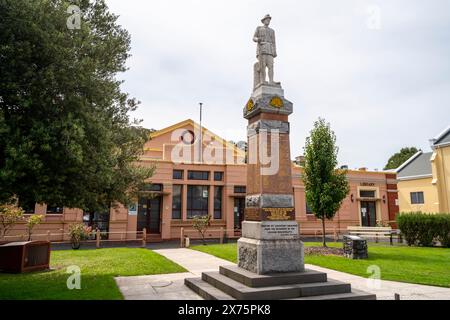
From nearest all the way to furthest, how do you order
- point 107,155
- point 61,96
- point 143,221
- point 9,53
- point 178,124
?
1. point 9,53
2. point 61,96
3. point 107,155
4. point 143,221
5. point 178,124

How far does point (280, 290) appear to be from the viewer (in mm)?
6406

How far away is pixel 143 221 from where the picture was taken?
22.9 m

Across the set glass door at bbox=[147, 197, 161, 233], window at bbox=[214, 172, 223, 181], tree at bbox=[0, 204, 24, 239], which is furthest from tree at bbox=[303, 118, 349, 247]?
tree at bbox=[0, 204, 24, 239]

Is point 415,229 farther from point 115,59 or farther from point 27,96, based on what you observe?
point 27,96

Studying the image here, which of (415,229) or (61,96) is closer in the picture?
(61,96)

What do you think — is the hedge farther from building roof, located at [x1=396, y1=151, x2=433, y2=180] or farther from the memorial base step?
the memorial base step

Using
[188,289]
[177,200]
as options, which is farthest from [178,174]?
[188,289]

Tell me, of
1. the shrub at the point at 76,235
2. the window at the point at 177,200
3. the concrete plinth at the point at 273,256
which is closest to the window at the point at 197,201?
the window at the point at 177,200

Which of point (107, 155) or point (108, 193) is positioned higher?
point (107, 155)

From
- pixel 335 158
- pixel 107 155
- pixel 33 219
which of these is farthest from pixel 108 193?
pixel 335 158

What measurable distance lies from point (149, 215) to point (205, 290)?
16.8 m

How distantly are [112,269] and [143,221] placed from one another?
12634 millimetres

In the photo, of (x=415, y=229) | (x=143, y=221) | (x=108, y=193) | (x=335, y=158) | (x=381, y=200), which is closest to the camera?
(x=108, y=193)

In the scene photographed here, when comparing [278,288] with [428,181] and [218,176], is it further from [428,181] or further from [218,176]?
[428,181]
